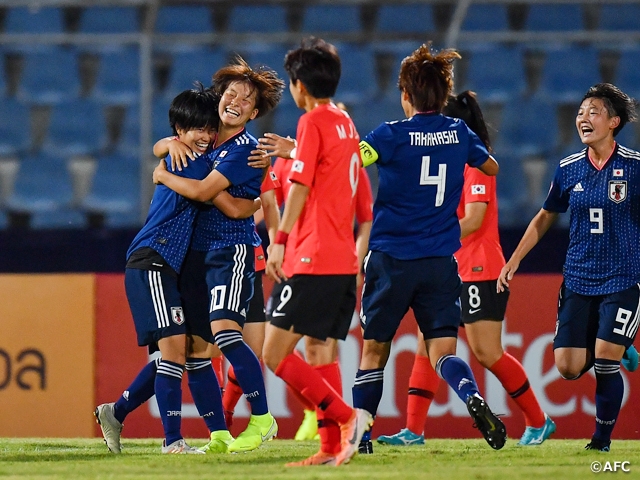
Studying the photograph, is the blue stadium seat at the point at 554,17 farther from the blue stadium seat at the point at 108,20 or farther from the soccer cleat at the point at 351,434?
the soccer cleat at the point at 351,434

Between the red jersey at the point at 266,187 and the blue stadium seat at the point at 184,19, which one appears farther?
the blue stadium seat at the point at 184,19

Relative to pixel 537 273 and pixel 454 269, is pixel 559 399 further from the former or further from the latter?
pixel 454 269

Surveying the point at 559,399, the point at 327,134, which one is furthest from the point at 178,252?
the point at 559,399

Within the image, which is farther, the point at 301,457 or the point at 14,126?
the point at 14,126

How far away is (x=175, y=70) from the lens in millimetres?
10391

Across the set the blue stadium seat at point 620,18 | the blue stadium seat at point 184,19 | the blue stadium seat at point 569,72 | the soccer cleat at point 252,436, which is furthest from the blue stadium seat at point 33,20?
the soccer cleat at point 252,436

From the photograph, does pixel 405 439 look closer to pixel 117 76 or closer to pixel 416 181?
pixel 416 181

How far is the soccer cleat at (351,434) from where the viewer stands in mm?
4414

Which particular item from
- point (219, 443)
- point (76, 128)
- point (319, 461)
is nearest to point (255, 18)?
point (76, 128)

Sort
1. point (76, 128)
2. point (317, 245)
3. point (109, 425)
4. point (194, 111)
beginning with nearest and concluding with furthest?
point (317, 245) → point (194, 111) → point (109, 425) → point (76, 128)

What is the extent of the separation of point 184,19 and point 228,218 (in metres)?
5.80

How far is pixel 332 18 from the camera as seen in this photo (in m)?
10.6

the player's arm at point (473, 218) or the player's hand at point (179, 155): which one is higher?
the player's hand at point (179, 155)

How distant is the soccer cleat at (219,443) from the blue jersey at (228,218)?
0.88m
